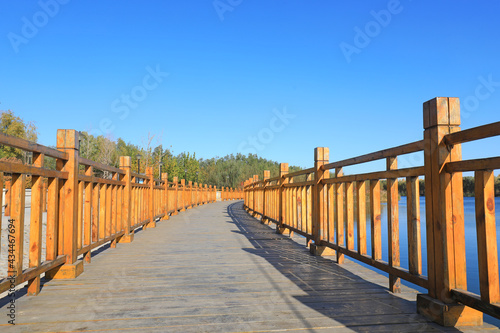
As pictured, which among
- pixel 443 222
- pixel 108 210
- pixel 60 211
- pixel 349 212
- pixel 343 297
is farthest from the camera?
pixel 108 210

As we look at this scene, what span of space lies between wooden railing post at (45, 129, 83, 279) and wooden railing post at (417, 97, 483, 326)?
3.06 meters

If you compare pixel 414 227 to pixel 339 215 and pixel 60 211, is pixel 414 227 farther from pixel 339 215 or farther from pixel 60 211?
pixel 60 211

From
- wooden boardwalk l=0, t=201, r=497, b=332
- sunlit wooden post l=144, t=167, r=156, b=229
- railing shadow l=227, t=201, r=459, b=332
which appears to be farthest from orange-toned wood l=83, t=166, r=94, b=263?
sunlit wooden post l=144, t=167, r=156, b=229

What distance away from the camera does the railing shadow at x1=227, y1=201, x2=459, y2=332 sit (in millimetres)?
2199

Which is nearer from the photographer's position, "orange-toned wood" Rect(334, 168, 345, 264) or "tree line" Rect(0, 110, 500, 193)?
"orange-toned wood" Rect(334, 168, 345, 264)

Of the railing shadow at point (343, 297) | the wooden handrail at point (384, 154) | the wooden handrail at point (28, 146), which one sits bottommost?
the railing shadow at point (343, 297)

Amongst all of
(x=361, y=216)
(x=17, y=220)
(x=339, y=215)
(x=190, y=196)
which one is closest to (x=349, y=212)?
(x=339, y=215)

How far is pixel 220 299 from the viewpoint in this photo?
107 inches

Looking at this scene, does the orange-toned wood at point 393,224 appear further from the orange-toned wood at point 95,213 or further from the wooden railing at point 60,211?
Result: the orange-toned wood at point 95,213

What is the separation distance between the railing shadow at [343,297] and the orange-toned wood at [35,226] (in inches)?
75.3

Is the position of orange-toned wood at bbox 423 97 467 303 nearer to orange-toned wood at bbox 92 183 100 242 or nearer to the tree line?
orange-toned wood at bbox 92 183 100 242

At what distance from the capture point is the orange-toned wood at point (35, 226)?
9.02 feet

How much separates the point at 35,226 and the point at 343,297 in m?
2.49

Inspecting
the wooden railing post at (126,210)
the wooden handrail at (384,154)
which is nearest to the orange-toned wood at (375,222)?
the wooden handrail at (384,154)
